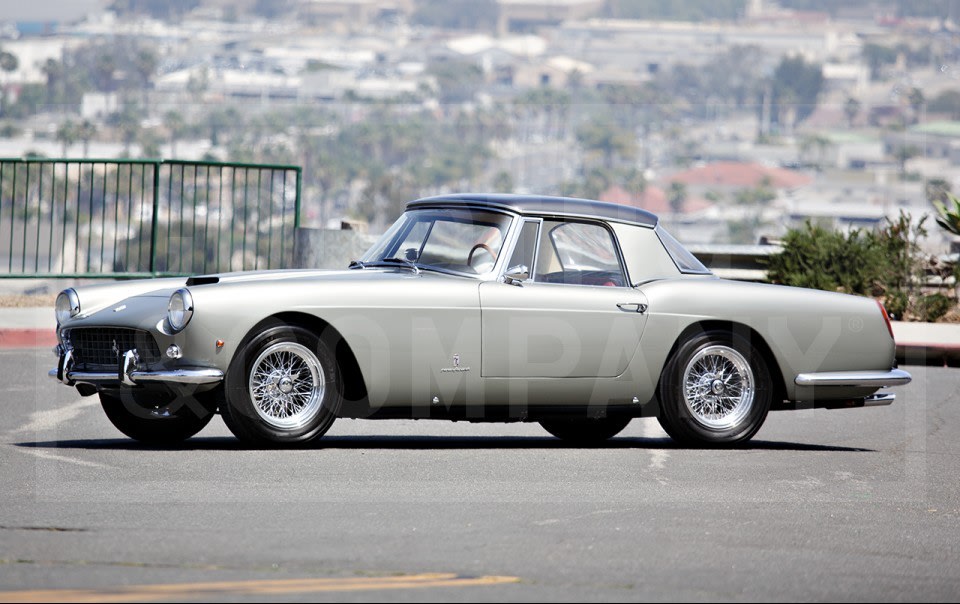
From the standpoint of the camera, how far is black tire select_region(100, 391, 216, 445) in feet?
27.0

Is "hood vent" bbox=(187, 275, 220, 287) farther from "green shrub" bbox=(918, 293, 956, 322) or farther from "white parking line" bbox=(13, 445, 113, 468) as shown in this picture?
"green shrub" bbox=(918, 293, 956, 322)

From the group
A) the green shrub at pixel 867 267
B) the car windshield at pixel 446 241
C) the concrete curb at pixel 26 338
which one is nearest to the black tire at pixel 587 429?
the car windshield at pixel 446 241

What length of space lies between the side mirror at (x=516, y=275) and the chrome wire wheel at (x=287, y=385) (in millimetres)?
1268

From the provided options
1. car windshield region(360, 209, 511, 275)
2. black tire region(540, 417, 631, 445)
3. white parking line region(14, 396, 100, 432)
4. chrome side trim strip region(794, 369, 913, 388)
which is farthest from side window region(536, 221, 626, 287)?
white parking line region(14, 396, 100, 432)

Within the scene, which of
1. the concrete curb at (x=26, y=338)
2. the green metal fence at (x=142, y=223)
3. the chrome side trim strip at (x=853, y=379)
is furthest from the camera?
the green metal fence at (x=142, y=223)

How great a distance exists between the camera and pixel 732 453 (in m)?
8.75

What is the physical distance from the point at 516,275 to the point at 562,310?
0.35 metres

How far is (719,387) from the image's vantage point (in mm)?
8906

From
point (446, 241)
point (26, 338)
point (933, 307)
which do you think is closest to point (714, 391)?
point (446, 241)

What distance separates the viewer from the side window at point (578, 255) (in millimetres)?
8695

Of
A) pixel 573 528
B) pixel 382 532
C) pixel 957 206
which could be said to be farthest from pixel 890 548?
pixel 957 206

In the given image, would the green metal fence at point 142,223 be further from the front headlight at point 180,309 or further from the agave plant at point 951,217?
the agave plant at point 951,217

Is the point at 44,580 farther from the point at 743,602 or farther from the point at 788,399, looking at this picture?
the point at 788,399

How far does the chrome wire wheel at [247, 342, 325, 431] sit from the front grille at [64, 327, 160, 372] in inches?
22.7
